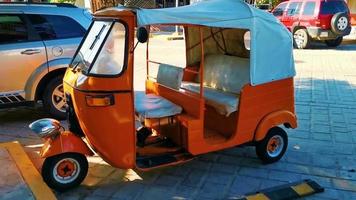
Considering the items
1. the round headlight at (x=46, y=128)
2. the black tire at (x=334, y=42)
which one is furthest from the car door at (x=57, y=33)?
the black tire at (x=334, y=42)

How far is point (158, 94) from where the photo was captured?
527 cm

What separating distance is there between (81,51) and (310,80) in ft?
22.9

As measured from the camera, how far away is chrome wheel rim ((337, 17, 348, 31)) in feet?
51.2

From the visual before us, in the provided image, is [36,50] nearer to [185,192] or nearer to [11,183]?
[11,183]

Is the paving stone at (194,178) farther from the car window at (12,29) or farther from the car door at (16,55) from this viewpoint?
the car window at (12,29)

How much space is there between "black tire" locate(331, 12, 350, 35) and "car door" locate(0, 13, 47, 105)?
1213 centimetres

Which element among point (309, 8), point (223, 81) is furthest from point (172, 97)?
point (309, 8)

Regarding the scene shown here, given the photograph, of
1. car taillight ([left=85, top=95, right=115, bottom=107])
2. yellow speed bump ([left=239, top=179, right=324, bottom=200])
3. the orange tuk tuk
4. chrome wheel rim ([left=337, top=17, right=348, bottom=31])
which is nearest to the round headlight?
the orange tuk tuk

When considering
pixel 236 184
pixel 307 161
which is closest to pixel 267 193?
pixel 236 184

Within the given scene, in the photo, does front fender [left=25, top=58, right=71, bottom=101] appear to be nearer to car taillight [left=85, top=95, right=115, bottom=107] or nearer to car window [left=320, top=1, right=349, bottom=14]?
car taillight [left=85, top=95, right=115, bottom=107]

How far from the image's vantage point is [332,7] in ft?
52.7

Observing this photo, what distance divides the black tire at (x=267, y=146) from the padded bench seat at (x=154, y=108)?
1.13 meters

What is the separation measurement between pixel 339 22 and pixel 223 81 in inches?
472

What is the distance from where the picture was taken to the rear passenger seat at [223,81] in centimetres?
480
